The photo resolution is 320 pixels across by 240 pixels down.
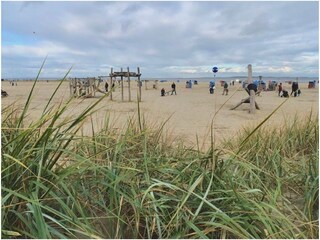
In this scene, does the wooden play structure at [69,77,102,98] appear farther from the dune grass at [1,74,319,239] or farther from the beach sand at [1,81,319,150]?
the dune grass at [1,74,319,239]

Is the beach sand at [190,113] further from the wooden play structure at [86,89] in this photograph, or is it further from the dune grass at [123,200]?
the dune grass at [123,200]

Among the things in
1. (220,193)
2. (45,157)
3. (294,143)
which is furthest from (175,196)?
(294,143)

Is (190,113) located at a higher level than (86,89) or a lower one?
lower

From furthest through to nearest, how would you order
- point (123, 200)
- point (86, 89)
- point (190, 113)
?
point (86, 89) < point (190, 113) < point (123, 200)

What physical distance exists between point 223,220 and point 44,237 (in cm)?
104

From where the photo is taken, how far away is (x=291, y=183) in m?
2.86

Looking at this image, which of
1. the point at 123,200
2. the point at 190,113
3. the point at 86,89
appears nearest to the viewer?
the point at 123,200

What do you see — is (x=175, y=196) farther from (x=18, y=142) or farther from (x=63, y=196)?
(x=18, y=142)

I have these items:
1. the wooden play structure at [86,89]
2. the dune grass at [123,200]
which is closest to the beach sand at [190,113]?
the wooden play structure at [86,89]

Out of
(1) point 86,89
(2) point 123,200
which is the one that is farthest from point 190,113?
(2) point 123,200

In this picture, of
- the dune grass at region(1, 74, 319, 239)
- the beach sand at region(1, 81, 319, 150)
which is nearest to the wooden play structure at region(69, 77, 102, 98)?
the beach sand at region(1, 81, 319, 150)

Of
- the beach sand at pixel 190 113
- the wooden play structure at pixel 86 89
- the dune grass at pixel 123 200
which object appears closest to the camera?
the dune grass at pixel 123 200

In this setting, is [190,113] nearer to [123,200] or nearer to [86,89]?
[86,89]

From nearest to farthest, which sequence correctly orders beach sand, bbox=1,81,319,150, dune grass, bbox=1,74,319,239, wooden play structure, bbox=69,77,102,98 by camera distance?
dune grass, bbox=1,74,319,239, wooden play structure, bbox=69,77,102,98, beach sand, bbox=1,81,319,150
